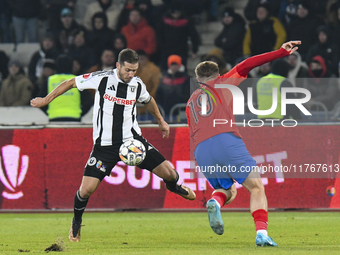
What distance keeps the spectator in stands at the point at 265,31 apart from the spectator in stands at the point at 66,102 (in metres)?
4.06

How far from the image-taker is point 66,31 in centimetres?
1475

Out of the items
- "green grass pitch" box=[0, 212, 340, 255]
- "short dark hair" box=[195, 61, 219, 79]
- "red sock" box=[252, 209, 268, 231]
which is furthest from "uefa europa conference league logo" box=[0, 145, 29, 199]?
"red sock" box=[252, 209, 268, 231]

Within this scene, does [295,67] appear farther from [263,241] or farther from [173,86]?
[263,241]

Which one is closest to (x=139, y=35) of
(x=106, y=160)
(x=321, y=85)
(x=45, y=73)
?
(x=45, y=73)

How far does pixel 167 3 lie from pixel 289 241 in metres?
8.69

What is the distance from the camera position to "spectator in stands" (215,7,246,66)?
14.0 meters

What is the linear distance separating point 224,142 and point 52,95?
6.77 ft

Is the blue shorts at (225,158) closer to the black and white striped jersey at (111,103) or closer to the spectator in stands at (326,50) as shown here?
the black and white striped jersey at (111,103)

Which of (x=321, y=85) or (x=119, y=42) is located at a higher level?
(x=119, y=42)

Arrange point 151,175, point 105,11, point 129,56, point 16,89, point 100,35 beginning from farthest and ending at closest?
point 105,11
point 100,35
point 16,89
point 151,175
point 129,56

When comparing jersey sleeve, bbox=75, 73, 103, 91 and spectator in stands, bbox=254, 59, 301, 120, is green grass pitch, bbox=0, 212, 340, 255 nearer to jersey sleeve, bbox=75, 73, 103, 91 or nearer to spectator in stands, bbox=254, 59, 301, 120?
jersey sleeve, bbox=75, 73, 103, 91

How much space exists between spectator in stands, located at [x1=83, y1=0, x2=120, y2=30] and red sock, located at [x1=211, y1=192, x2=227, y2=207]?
8.70 meters

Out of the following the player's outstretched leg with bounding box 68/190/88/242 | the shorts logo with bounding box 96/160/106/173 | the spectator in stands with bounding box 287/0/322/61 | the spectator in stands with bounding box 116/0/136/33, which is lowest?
the player's outstretched leg with bounding box 68/190/88/242

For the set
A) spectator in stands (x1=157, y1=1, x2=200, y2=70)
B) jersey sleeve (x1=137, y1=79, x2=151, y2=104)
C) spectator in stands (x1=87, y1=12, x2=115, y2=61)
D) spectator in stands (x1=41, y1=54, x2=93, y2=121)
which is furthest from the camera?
spectator in stands (x1=87, y1=12, x2=115, y2=61)
